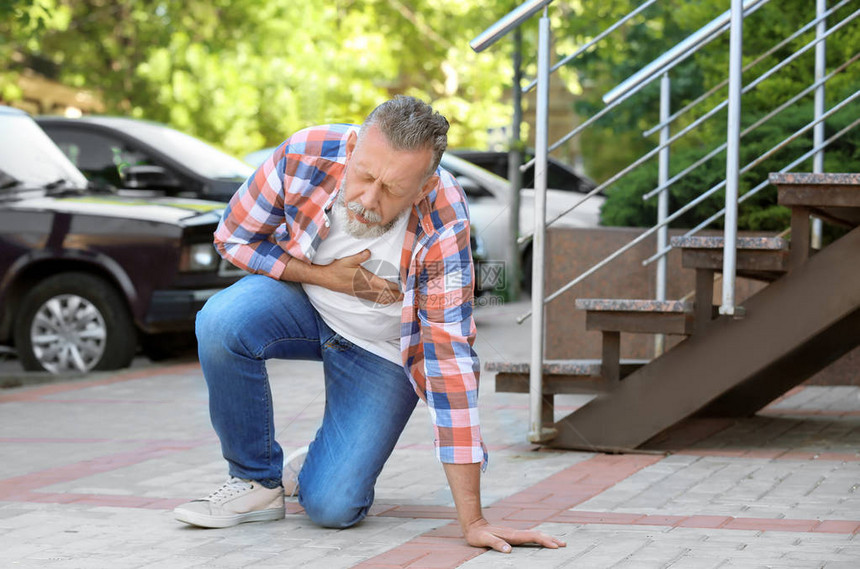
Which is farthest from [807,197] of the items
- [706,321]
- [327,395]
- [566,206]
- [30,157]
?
[30,157]

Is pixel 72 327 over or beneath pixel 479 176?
beneath

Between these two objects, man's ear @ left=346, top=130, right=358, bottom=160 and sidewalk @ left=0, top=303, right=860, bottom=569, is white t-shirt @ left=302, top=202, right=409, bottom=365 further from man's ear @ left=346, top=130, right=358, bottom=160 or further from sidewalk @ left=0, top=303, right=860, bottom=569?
sidewalk @ left=0, top=303, right=860, bottom=569

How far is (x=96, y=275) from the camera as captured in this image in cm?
929

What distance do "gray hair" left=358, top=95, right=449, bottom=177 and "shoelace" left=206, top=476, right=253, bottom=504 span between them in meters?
1.27

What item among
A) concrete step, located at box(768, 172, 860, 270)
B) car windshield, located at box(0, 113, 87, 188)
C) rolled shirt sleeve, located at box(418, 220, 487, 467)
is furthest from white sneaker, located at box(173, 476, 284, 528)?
car windshield, located at box(0, 113, 87, 188)

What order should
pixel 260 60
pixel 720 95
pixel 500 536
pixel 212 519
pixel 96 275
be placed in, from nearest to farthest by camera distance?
pixel 500 536 → pixel 212 519 → pixel 96 275 → pixel 720 95 → pixel 260 60

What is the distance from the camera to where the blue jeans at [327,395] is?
4.29 meters

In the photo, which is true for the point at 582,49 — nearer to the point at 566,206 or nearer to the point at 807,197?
the point at 807,197

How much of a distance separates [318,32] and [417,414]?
21.0 metres

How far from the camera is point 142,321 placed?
902 cm

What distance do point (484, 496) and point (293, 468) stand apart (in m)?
0.72

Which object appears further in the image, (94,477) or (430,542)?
(94,477)

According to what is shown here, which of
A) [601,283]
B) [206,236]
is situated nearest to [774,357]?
[601,283]

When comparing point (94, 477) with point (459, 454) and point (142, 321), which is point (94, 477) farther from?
point (142, 321)
